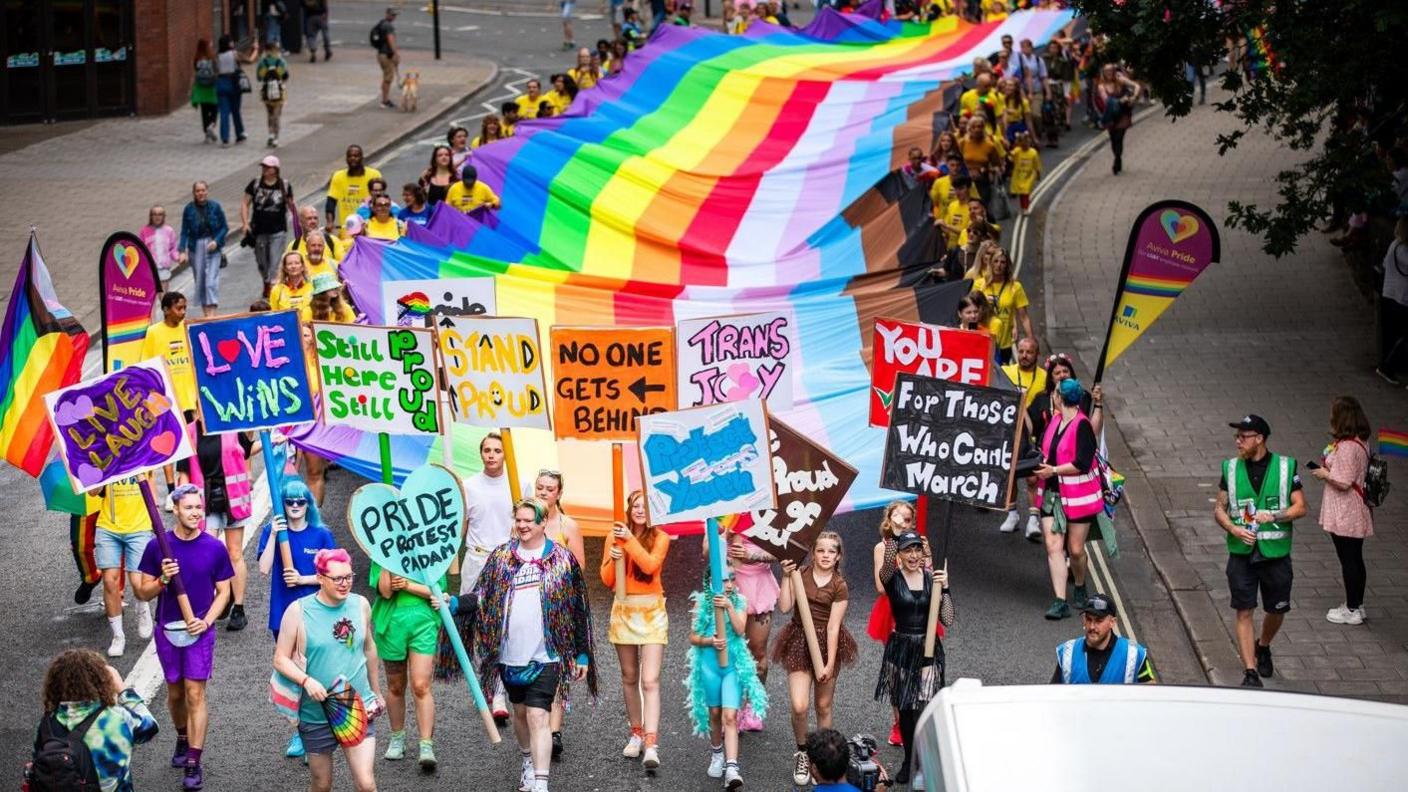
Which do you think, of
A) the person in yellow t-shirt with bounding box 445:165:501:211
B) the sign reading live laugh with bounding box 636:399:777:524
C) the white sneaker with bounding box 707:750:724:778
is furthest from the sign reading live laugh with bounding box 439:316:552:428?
the person in yellow t-shirt with bounding box 445:165:501:211

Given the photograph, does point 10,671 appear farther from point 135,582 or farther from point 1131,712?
point 1131,712

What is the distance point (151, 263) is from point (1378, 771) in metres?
9.70

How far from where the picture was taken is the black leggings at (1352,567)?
12.3 m

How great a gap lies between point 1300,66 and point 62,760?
12.1 meters

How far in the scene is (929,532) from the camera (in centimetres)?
1446

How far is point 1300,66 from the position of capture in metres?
16.2

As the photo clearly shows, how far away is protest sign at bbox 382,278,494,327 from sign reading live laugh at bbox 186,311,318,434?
2120 mm

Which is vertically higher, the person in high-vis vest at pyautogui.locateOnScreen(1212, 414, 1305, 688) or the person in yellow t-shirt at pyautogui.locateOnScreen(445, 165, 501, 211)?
the person in yellow t-shirt at pyautogui.locateOnScreen(445, 165, 501, 211)

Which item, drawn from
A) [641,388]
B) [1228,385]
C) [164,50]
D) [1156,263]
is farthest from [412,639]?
[164,50]

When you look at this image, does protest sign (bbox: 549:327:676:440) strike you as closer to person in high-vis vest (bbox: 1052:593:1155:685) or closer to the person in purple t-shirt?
the person in purple t-shirt

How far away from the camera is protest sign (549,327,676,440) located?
12.0m

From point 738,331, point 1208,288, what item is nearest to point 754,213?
point 1208,288

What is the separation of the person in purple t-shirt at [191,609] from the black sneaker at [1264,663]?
6.27 metres

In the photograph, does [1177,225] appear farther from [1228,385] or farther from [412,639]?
[412,639]
